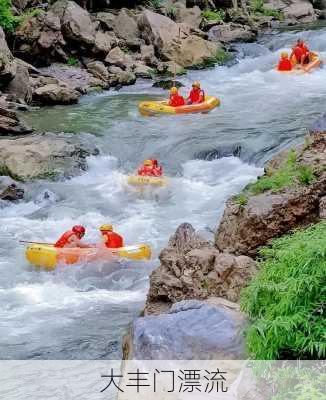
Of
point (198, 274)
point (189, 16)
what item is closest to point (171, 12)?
point (189, 16)

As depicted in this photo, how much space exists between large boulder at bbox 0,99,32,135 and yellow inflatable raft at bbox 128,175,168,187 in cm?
385

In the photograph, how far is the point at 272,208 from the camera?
22.1ft

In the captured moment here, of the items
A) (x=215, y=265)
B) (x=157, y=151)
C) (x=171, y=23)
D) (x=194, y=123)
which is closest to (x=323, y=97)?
(x=194, y=123)

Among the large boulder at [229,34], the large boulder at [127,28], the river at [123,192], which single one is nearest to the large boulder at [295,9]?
the large boulder at [229,34]

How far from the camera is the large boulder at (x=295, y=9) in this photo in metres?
29.2

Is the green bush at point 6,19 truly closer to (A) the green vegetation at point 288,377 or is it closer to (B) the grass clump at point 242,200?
(B) the grass clump at point 242,200

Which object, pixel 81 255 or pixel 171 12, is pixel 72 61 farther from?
pixel 81 255

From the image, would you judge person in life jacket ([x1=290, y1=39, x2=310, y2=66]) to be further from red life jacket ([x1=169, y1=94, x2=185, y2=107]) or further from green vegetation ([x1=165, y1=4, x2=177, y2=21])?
green vegetation ([x1=165, y1=4, x2=177, y2=21])

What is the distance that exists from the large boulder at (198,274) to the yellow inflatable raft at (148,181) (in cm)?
477

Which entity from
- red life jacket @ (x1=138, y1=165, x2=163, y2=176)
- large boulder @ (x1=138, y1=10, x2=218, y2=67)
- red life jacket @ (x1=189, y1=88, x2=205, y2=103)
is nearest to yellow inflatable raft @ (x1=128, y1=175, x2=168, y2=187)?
red life jacket @ (x1=138, y1=165, x2=163, y2=176)

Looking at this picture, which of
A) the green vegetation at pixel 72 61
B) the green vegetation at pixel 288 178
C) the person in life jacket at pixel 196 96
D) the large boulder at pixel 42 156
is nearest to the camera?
the green vegetation at pixel 288 178

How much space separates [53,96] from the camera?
675 inches

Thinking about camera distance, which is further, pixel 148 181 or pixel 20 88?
pixel 20 88

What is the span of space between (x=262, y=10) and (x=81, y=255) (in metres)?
23.4
